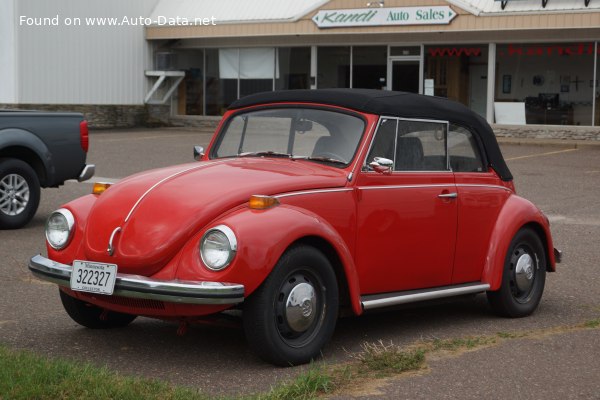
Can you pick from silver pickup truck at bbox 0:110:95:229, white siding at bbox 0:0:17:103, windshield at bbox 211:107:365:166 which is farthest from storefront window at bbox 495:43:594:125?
windshield at bbox 211:107:365:166

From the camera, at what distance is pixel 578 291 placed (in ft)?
27.4

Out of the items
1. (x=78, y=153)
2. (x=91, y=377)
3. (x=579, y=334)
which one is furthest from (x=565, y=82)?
(x=91, y=377)

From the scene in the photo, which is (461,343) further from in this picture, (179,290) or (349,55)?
(349,55)

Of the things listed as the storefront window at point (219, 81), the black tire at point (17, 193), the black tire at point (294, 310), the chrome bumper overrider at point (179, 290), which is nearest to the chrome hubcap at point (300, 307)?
the black tire at point (294, 310)

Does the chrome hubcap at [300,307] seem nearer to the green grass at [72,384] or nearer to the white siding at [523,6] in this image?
the green grass at [72,384]

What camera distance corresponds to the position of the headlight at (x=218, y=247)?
5430mm

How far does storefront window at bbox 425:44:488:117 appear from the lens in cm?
2936

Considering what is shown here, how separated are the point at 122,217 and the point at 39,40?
26101 millimetres

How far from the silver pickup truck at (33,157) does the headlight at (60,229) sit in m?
5.47

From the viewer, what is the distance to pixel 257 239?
5.48 m

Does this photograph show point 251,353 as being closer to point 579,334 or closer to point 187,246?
point 187,246

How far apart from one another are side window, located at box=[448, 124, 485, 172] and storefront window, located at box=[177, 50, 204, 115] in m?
28.1

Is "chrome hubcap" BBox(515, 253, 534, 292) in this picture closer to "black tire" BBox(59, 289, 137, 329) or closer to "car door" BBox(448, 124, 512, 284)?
"car door" BBox(448, 124, 512, 284)

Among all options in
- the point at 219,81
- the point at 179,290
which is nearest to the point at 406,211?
the point at 179,290
